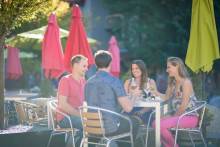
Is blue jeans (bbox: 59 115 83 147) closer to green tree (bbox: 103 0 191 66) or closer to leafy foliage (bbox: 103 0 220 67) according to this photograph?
leafy foliage (bbox: 103 0 220 67)

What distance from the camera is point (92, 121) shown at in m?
6.27

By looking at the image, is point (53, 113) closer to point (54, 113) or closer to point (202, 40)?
point (54, 113)

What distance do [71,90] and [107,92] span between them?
3.77ft

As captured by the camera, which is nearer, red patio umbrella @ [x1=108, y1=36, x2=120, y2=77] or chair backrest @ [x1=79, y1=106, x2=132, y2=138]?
chair backrest @ [x1=79, y1=106, x2=132, y2=138]

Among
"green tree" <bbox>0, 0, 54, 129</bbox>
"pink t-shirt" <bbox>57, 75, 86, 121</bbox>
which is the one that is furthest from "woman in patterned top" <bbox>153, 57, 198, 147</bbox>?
"green tree" <bbox>0, 0, 54, 129</bbox>

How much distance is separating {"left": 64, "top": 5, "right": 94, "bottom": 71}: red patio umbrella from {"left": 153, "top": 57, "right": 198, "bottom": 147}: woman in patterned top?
2.71m

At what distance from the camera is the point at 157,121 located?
22.5 feet

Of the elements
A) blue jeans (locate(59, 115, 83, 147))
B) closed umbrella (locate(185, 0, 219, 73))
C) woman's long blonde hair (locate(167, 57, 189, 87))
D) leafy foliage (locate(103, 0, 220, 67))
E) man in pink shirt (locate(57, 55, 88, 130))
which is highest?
leafy foliage (locate(103, 0, 220, 67))

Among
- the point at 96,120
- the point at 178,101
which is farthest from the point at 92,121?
the point at 178,101

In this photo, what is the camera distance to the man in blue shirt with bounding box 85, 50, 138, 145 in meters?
6.28

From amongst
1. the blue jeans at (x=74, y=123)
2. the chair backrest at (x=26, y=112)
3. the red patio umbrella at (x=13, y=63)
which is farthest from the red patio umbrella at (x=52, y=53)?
the red patio umbrella at (x=13, y=63)

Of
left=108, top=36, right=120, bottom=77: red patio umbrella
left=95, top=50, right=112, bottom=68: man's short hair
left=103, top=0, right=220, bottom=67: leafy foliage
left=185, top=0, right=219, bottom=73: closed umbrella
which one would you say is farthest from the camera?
left=103, top=0, right=220, bottom=67: leafy foliage

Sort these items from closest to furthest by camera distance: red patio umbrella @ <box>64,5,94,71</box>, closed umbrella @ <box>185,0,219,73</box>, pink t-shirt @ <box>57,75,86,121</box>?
pink t-shirt @ <box>57,75,86,121</box>, closed umbrella @ <box>185,0,219,73</box>, red patio umbrella @ <box>64,5,94,71</box>

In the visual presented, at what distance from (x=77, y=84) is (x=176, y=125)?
1.52 meters
